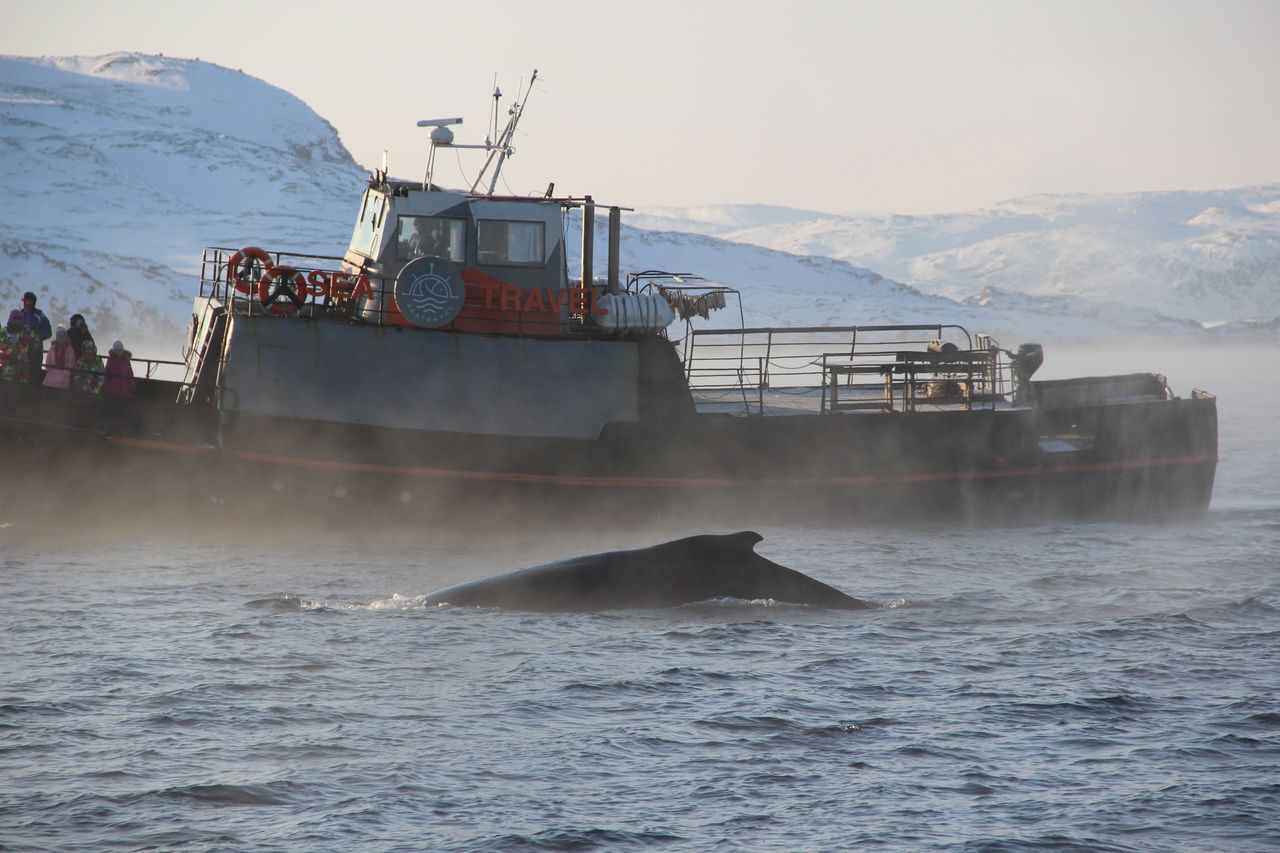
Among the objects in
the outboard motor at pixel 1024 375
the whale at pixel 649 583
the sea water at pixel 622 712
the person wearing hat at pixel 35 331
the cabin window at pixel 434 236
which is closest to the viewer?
the sea water at pixel 622 712

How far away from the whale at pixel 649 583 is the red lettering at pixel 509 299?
6706mm

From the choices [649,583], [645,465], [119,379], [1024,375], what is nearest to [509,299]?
[645,465]

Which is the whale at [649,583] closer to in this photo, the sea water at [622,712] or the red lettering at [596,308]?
the sea water at [622,712]

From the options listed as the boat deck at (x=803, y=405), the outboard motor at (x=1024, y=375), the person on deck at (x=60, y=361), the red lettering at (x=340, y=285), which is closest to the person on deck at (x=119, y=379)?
the person on deck at (x=60, y=361)

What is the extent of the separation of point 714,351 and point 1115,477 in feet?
239

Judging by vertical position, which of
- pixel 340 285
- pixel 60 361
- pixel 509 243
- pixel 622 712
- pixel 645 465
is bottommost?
pixel 622 712

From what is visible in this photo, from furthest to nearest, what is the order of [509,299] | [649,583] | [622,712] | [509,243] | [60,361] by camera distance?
[509,243] → [509,299] → [60,361] → [649,583] → [622,712]

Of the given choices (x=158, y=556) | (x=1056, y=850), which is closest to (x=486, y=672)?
(x=1056, y=850)

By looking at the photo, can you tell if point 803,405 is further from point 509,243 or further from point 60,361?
point 60,361

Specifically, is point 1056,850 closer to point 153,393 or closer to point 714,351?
point 153,393

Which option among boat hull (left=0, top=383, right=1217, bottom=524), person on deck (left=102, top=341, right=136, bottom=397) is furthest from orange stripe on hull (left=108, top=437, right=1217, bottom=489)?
person on deck (left=102, top=341, right=136, bottom=397)

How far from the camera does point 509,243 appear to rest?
70.1ft

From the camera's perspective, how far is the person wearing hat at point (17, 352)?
19625 millimetres

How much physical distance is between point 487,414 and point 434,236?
2961 mm
